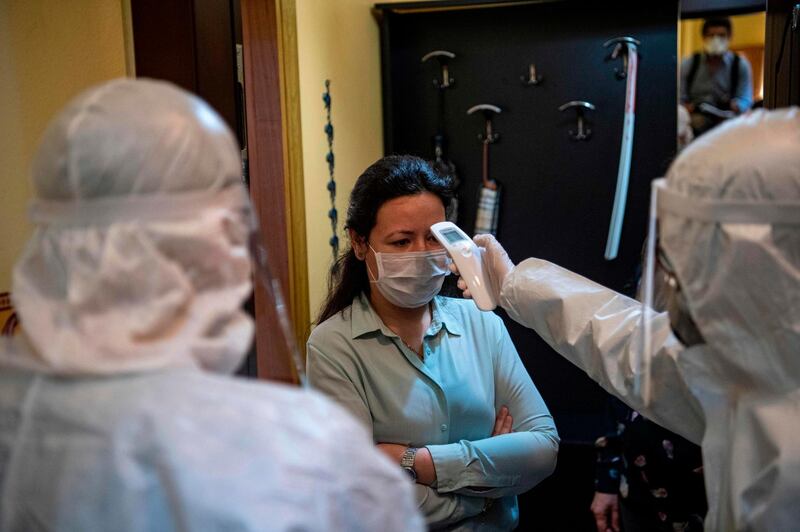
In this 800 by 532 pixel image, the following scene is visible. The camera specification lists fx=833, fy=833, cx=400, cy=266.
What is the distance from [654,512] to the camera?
73.7 inches

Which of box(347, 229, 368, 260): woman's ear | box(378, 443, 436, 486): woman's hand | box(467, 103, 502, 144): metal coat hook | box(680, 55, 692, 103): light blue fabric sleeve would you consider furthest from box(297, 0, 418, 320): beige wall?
box(680, 55, 692, 103): light blue fabric sleeve

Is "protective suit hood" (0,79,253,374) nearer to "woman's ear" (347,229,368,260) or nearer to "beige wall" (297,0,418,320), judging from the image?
"woman's ear" (347,229,368,260)

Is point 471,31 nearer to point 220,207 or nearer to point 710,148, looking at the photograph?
point 710,148

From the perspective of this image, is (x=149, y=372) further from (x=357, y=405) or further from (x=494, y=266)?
(x=494, y=266)

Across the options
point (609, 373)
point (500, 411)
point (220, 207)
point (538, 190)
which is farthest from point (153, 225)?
point (538, 190)

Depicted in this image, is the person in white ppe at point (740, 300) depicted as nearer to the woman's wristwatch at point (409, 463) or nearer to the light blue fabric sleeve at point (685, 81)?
the woman's wristwatch at point (409, 463)

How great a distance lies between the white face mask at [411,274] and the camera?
1926 millimetres

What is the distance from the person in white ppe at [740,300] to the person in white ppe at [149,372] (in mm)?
576

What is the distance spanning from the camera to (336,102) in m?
3.08

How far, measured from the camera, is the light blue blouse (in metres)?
1.80

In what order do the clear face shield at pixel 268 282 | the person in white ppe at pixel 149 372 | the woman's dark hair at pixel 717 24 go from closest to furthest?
the person in white ppe at pixel 149 372 → the clear face shield at pixel 268 282 → the woman's dark hair at pixel 717 24

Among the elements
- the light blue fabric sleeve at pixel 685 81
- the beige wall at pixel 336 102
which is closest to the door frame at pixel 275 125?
the beige wall at pixel 336 102

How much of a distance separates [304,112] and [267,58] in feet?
0.71

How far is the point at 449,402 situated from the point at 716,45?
3.67m
